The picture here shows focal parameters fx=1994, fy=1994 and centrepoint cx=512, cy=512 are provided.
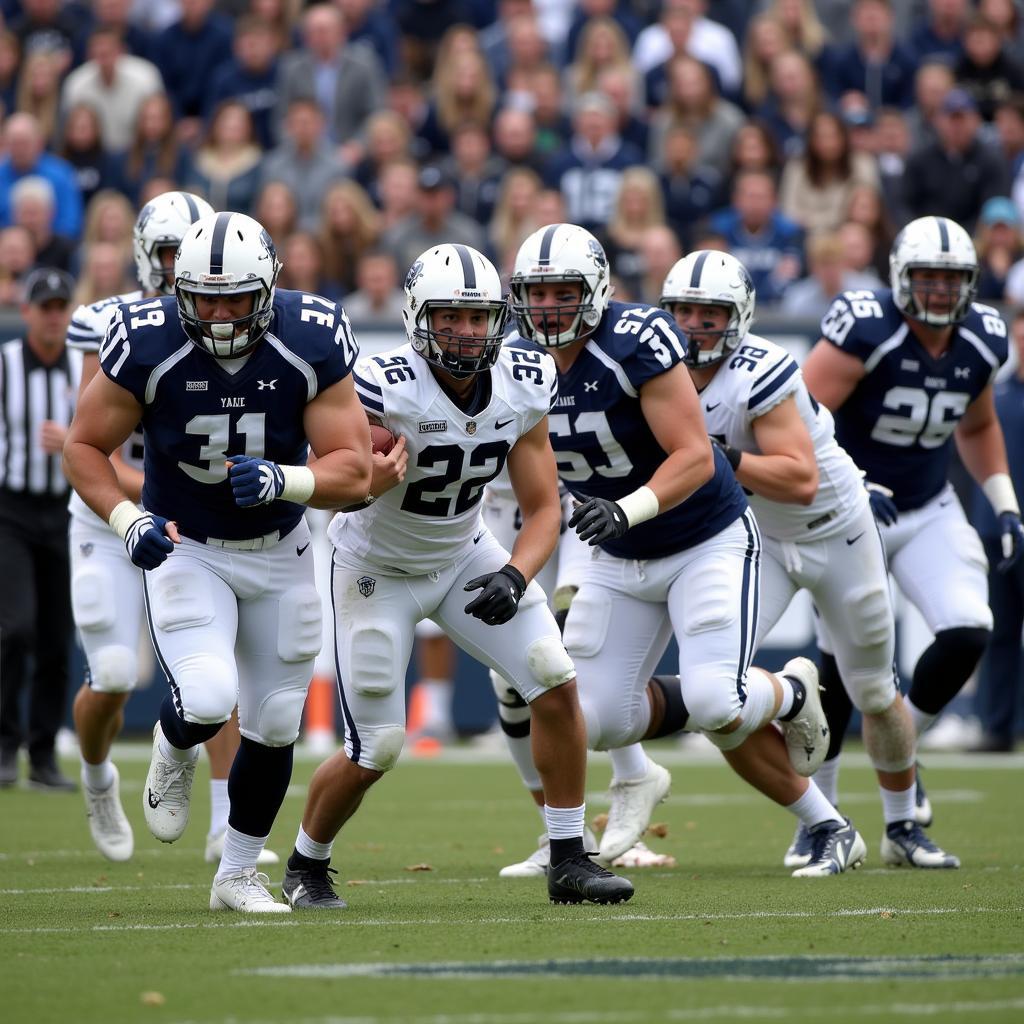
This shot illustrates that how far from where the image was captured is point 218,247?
16.1 ft

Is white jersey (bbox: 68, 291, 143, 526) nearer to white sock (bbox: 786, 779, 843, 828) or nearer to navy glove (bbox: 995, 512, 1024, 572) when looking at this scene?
white sock (bbox: 786, 779, 843, 828)

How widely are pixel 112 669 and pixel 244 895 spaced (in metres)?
1.52

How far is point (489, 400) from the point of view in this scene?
5.24m

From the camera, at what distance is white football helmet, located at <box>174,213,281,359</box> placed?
487 cm

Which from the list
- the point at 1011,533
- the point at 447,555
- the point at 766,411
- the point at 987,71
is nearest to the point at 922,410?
the point at 1011,533

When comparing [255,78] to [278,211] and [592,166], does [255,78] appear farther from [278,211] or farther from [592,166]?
[592,166]

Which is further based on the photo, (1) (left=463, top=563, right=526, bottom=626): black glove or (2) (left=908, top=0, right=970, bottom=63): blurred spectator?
(2) (left=908, top=0, right=970, bottom=63): blurred spectator

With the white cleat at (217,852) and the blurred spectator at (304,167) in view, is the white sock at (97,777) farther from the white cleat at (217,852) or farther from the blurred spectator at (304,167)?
the blurred spectator at (304,167)

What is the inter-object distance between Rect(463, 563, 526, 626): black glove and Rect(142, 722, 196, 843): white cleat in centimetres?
91

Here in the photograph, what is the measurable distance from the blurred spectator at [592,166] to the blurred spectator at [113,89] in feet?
9.03

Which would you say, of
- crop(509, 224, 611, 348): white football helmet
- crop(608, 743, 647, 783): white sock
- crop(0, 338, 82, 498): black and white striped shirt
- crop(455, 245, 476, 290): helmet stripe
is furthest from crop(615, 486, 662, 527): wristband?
crop(0, 338, 82, 498): black and white striped shirt

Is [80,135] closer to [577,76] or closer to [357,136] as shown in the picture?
[357,136]

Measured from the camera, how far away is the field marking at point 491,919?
4.80 metres

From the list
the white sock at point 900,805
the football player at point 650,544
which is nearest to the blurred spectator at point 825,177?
the white sock at point 900,805
